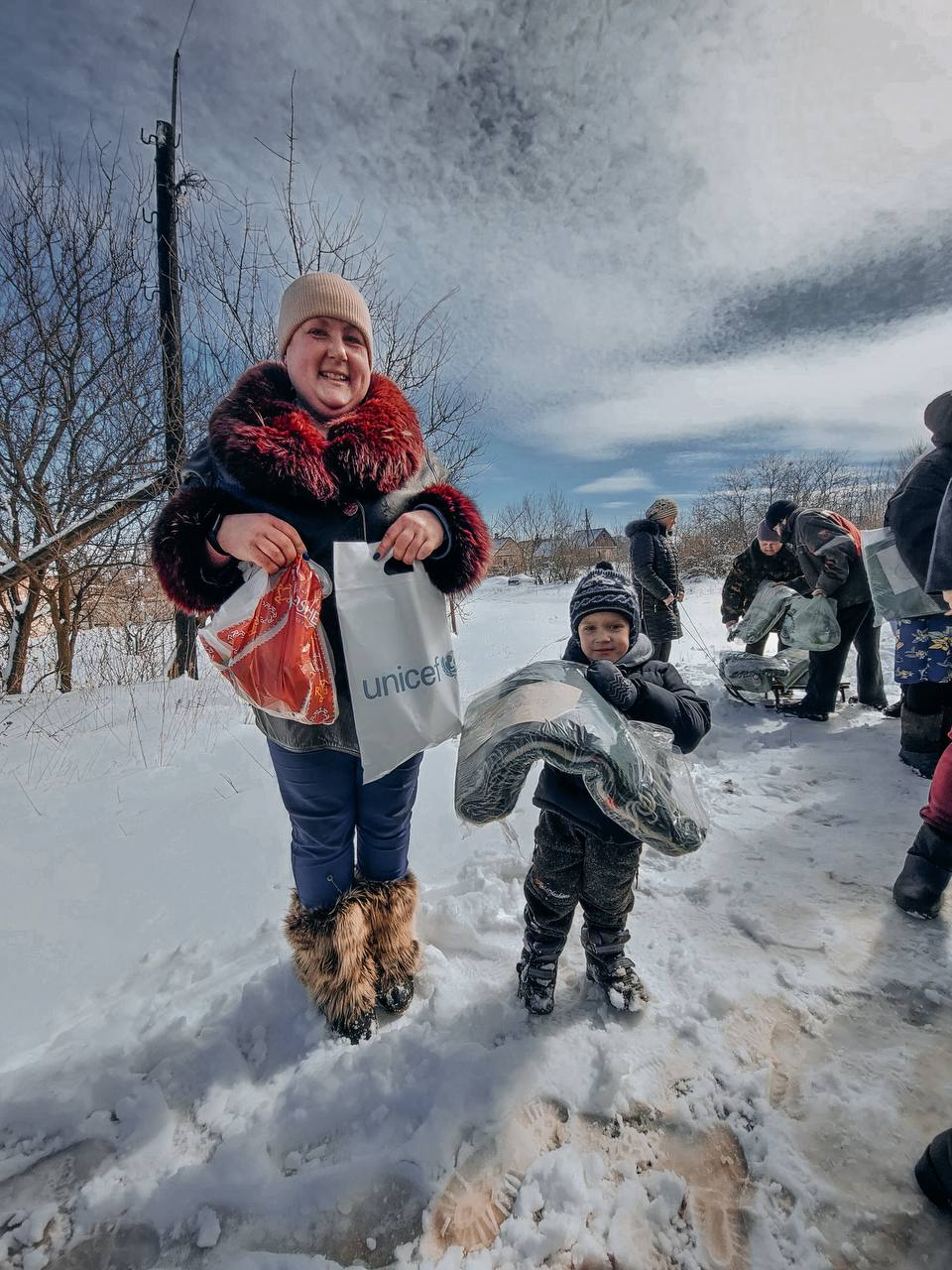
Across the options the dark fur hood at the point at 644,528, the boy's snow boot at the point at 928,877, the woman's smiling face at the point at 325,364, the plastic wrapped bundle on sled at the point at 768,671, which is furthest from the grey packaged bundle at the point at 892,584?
the woman's smiling face at the point at 325,364

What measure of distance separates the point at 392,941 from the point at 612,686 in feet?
3.55

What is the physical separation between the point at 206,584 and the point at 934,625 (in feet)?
12.1

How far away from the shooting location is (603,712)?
1.33m

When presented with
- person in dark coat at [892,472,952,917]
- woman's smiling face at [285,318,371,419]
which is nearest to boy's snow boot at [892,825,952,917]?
person in dark coat at [892,472,952,917]

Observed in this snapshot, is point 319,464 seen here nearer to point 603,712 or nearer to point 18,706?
point 603,712

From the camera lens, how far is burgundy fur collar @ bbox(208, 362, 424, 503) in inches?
46.3

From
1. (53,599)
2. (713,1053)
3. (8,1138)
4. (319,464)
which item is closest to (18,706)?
(53,599)

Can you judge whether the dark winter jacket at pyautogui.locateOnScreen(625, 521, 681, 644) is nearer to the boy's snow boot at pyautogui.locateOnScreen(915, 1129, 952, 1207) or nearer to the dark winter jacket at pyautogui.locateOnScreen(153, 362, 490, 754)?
the dark winter jacket at pyautogui.locateOnScreen(153, 362, 490, 754)

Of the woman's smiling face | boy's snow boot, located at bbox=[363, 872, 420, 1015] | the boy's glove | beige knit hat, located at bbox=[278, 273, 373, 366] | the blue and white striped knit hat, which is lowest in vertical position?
boy's snow boot, located at bbox=[363, 872, 420, 1015]

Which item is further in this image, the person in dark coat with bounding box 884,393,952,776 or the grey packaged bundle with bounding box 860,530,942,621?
the grey packaged bundle with bounding box 860,530,942,621

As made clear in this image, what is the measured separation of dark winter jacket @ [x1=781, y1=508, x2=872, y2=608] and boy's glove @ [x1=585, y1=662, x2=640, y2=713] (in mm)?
3333

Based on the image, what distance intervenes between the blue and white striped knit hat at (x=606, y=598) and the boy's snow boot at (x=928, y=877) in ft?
4.82

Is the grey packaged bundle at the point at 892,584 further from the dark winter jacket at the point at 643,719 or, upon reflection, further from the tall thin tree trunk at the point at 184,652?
the tall thin tree trunk at the point at 184,652

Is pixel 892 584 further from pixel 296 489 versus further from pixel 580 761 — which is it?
pixel 296 489
